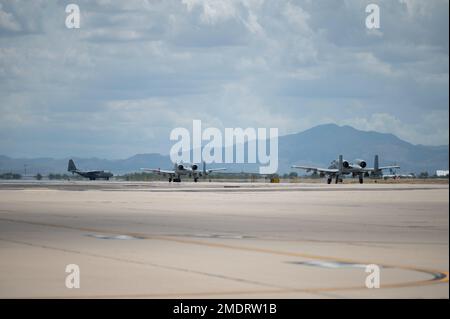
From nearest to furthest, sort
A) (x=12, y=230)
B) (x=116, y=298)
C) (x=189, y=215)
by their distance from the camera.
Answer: (x=116, y=298)
(x=12, y=230)
(x=189, y=215)

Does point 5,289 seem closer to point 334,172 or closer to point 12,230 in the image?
point 12,230

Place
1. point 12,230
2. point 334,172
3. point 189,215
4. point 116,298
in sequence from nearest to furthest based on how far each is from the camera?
point 116,298, point 12,230, point 189,215, point 334,172

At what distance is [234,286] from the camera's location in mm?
16281

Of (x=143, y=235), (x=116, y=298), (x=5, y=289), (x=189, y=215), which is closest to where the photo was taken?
(x=116, y=298)

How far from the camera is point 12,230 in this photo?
30.4 metres

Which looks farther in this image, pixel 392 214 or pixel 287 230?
pixel 392 214

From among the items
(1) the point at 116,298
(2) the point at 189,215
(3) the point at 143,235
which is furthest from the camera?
(2) the point at 189,215

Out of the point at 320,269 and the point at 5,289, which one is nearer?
the point at 5,289
